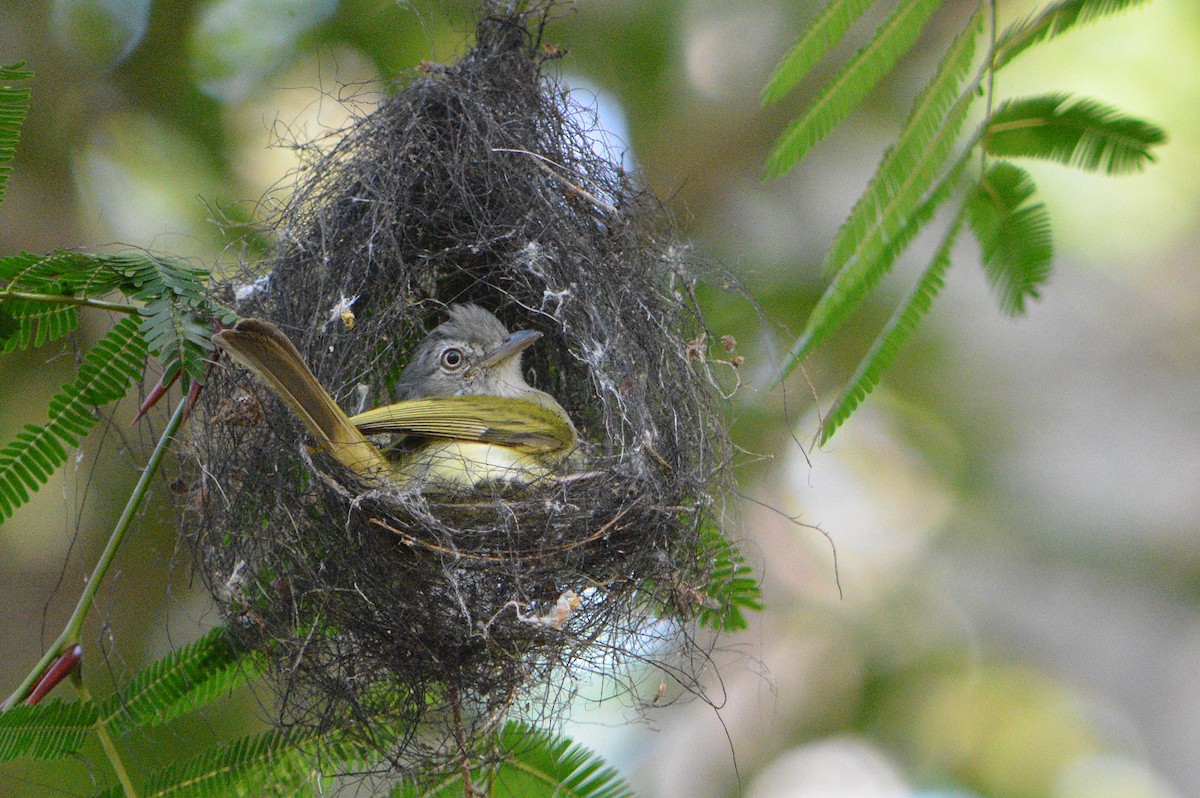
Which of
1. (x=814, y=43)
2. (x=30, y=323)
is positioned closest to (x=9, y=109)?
(x=30, y=323)

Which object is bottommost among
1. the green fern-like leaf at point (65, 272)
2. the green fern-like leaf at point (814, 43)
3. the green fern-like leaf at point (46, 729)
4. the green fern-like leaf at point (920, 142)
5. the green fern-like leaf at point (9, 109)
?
the green fern-like leaf at point (46, 729)

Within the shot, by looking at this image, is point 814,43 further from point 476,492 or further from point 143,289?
point 143,289

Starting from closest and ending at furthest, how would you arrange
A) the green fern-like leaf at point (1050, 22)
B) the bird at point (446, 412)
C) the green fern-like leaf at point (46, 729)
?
the green fern-like leaf at point (1050, 22) → the green fern-like leaf at point (46, 729) → the bird at point (446, 412)

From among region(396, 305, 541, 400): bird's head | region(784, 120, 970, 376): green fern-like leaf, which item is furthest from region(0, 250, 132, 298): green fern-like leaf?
region(784, 120, 970, 376): green fern-like leaf

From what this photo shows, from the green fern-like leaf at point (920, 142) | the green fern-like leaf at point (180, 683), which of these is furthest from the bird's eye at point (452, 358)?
the green fern-like leaf at point (920, 142)

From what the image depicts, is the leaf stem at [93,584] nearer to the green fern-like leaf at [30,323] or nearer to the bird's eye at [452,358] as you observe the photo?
the green fern-like leaf at [30,323]
